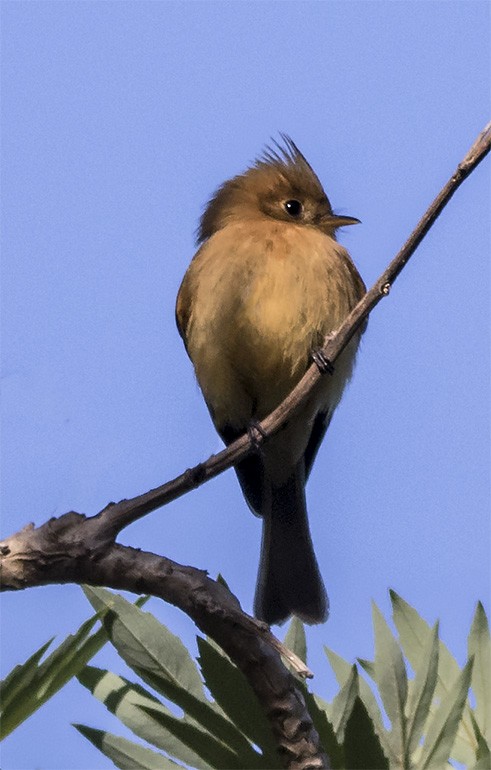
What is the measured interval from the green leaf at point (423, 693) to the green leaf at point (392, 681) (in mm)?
20

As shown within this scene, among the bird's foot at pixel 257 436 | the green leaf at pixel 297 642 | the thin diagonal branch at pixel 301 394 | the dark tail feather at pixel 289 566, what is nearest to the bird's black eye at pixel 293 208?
the dark tail feather at pixel 289 566

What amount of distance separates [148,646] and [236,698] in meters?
0.24

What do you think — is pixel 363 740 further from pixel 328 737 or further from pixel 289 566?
pixel 289 566

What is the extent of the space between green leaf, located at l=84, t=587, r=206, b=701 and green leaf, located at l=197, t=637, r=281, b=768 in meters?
0.12

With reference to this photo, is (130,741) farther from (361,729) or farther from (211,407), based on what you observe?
(211,407)

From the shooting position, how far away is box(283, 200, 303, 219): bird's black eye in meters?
5.59

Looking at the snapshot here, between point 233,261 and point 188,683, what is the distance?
9.55 feet

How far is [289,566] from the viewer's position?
534cm

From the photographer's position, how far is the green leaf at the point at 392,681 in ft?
7.21

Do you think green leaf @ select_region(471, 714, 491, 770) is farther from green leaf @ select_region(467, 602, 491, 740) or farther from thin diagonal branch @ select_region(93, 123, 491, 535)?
thin diagonal branch @ select_region(93, 123, 491, 535)

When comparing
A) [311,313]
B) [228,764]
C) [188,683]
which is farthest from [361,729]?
[311,313]

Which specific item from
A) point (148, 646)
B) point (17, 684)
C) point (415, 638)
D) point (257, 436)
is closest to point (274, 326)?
point (257, 436)

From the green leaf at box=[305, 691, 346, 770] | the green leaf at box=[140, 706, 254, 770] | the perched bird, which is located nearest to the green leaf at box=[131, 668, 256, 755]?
the green leaf at box=[140, 706, 254, 770]

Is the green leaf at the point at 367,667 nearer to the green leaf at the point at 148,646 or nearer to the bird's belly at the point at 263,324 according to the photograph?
the green leaf at the point at 148,646
